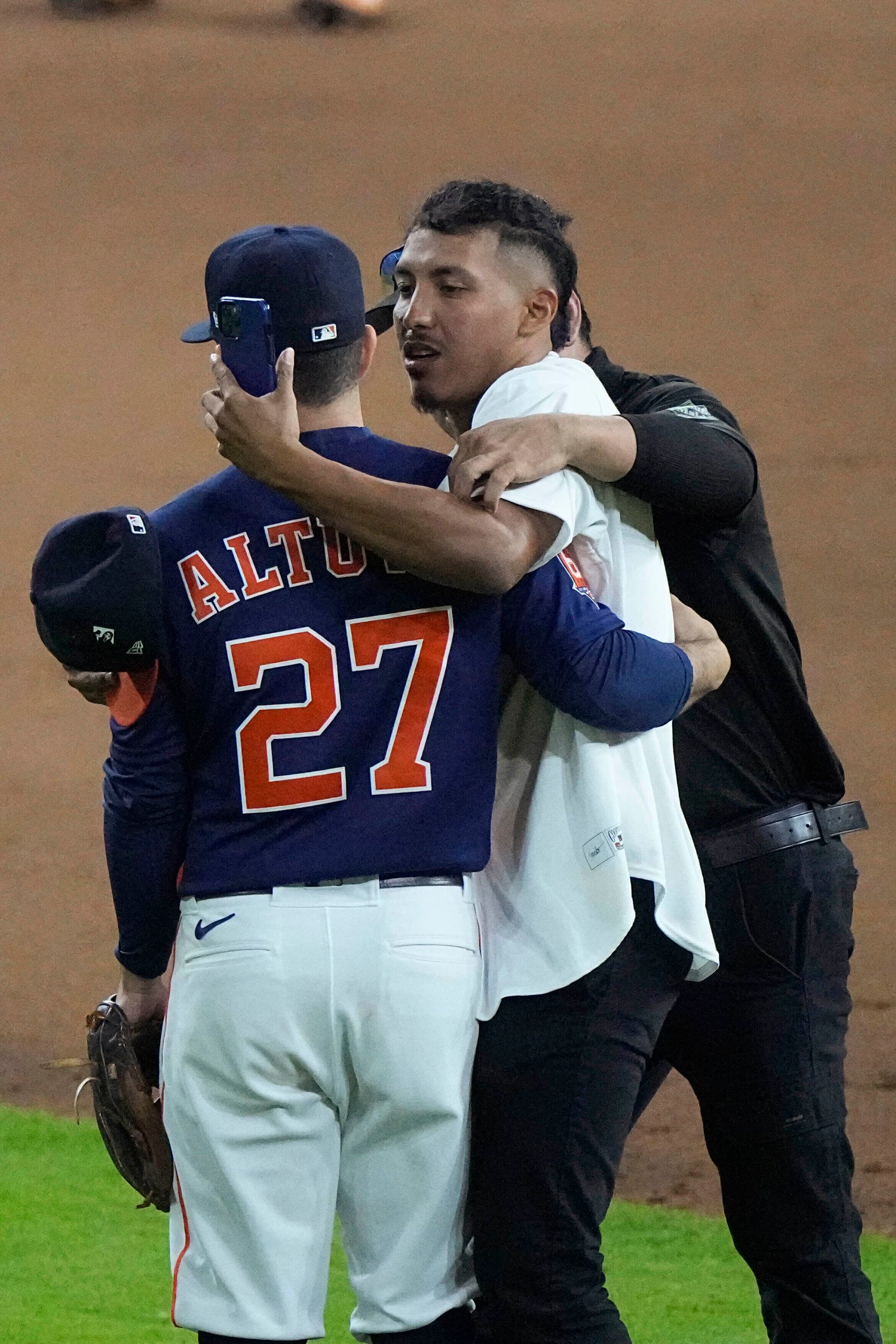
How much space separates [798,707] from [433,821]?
792 millimetres

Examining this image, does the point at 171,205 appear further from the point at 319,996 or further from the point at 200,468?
the point at 319,996

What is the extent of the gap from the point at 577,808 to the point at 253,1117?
1.63 feet

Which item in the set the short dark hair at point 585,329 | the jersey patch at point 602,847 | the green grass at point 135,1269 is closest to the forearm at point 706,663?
the jersey patch at point 602,847

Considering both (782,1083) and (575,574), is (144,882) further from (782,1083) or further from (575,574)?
(782,1083)

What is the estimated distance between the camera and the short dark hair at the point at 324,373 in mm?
1876

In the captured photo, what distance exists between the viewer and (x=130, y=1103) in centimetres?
206

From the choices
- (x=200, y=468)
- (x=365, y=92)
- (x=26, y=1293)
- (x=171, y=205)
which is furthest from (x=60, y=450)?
(x=26, y=1293)

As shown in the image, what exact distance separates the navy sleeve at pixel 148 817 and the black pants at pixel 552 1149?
1.34ft

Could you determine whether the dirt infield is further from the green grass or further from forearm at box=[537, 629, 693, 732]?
forearm at box=[537, 629, 693, 732]

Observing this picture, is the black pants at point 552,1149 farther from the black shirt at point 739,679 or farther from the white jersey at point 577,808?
the black shirt at point 739,679

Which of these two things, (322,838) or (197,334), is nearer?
(322,838)

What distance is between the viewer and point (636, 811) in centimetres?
196

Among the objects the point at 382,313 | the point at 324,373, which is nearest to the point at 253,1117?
the point at 324,373

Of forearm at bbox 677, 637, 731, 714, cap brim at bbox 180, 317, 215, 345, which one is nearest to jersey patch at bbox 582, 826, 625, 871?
forearm at bbox 677, 637, 731, 714
